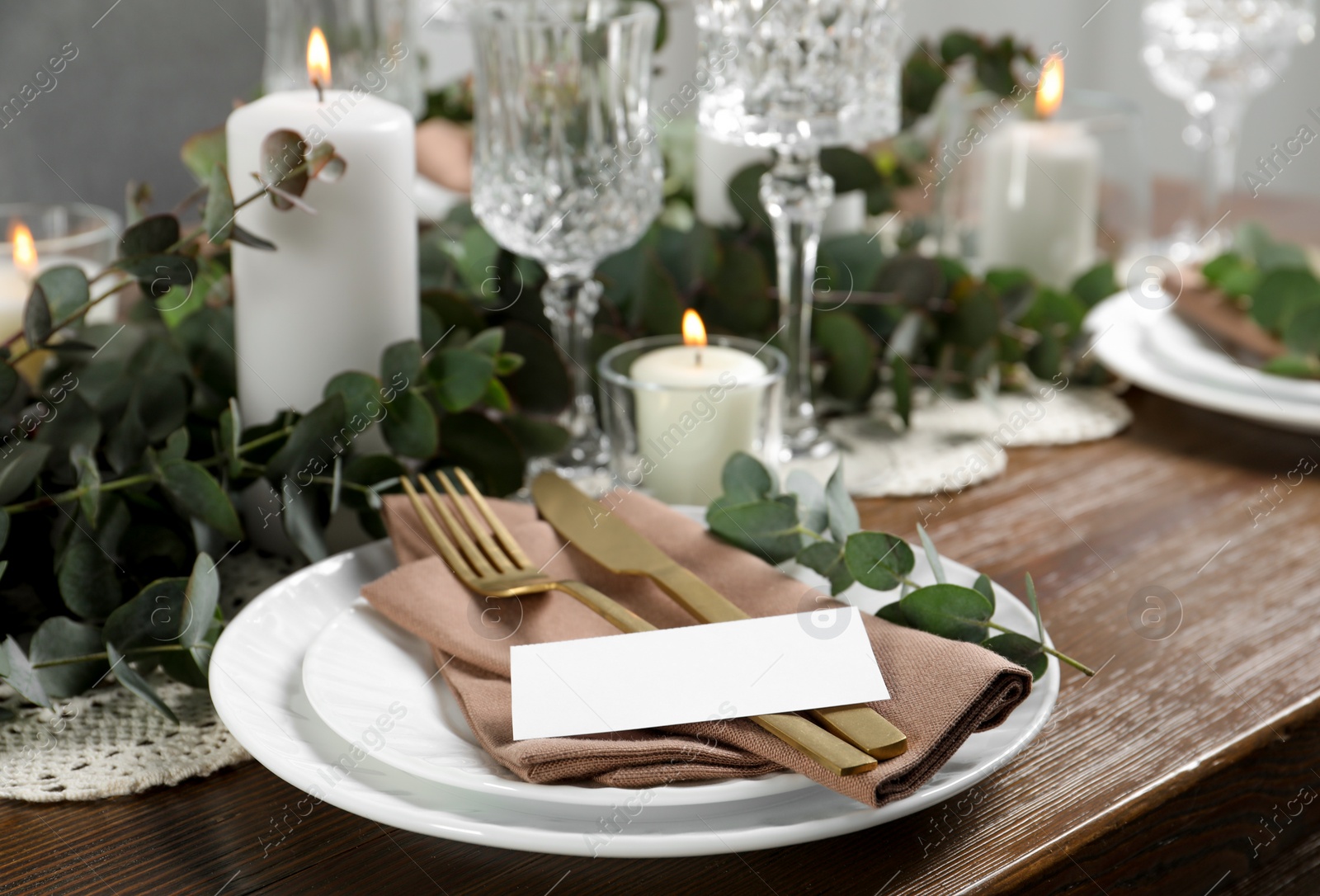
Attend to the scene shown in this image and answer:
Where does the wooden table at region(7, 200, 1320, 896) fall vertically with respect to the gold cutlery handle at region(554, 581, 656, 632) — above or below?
below

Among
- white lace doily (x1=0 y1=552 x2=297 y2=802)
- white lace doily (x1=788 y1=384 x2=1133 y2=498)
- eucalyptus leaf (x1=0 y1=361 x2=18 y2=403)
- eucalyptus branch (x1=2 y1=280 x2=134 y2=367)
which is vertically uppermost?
eucalyptus branch (x1=2 y1=280 x2=134 y2=367)

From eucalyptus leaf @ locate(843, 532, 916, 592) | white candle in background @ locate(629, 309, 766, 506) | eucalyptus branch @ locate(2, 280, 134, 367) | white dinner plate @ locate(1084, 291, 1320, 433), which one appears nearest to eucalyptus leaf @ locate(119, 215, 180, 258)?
eucalyptus branch @ locate(2, 280, 134, 367)

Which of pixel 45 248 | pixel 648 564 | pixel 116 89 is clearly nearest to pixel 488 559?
pixel 648 564

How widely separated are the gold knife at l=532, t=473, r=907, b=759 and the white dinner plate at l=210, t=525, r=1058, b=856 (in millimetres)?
20

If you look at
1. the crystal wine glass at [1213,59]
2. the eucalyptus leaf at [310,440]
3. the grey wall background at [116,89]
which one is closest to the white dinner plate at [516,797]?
the eucalyptus leaf at [310,440]

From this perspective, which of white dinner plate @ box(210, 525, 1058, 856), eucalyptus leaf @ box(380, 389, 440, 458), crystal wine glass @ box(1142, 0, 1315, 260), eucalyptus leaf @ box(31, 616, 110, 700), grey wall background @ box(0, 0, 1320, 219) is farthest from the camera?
grey wall background @ box(0, 0, 1320, 219)

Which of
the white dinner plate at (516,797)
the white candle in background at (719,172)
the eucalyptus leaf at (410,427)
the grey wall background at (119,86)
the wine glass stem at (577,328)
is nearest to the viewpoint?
the white dinner plate at (516,797)

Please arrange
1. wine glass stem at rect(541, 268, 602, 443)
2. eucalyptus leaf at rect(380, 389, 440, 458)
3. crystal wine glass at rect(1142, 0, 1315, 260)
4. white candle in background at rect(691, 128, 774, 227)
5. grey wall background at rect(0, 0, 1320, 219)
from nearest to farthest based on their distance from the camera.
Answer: eucalyptus leaf at rect(380, 389, 440, 458) → wine glass stem at rect(541, 268, 602, 443) → white candle in background at rect(691, 128, 774, 227) → crystal wine glass at rect(1142, 0, 1315, 260) → grey wall background at rect(0, 0, 1320, 219)

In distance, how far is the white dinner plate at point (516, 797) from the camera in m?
0.32

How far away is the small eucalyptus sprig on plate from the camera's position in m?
0.41

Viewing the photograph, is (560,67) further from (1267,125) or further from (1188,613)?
(1267,125)

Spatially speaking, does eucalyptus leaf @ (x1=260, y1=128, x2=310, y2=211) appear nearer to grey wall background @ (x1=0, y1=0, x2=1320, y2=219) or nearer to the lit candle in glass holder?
the lit candle in glass holder

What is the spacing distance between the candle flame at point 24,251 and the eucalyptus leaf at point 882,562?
0.49m

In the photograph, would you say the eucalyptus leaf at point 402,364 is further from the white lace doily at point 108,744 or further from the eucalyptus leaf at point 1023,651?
the eucalyptus leaf at point 1023,651
